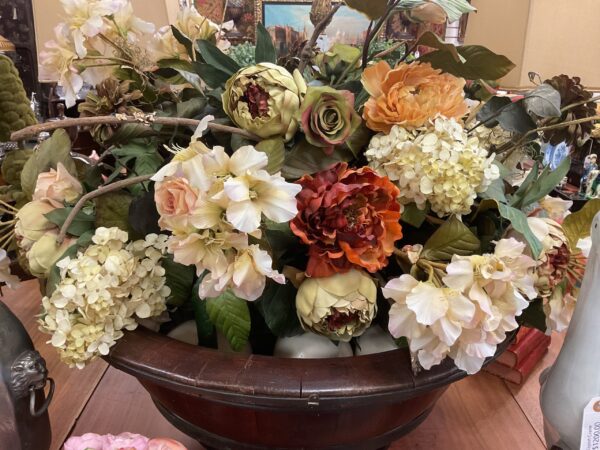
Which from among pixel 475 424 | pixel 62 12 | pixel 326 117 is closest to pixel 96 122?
pixel 326 117

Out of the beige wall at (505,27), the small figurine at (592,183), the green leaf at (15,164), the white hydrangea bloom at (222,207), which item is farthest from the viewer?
the small figurine at (592,183)

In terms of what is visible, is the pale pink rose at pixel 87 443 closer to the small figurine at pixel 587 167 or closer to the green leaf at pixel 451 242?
the green leaf at pixel 451 242

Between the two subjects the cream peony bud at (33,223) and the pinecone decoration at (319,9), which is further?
the pinecone decoration at (319,9)

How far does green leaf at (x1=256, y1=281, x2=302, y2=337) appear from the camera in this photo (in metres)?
0.39

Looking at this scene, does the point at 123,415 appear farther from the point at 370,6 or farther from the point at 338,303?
the point at 370,6

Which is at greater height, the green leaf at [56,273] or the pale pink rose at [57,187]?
the pale pink rose at [57,187]

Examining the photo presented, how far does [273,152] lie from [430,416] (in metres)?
0.36

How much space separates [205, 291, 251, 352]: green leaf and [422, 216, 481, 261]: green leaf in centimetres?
14

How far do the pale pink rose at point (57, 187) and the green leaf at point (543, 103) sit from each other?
385 mm

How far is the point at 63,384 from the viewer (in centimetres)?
59

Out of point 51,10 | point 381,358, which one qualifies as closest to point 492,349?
point 381,358

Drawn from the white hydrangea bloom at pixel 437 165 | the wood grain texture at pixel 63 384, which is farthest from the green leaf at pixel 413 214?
the wood grain texture at pixel 63 384

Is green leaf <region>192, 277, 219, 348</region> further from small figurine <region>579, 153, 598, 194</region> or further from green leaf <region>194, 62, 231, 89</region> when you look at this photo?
small figurine <region>579, 153, 598, 194</region>

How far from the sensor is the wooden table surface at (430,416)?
1.71ft
